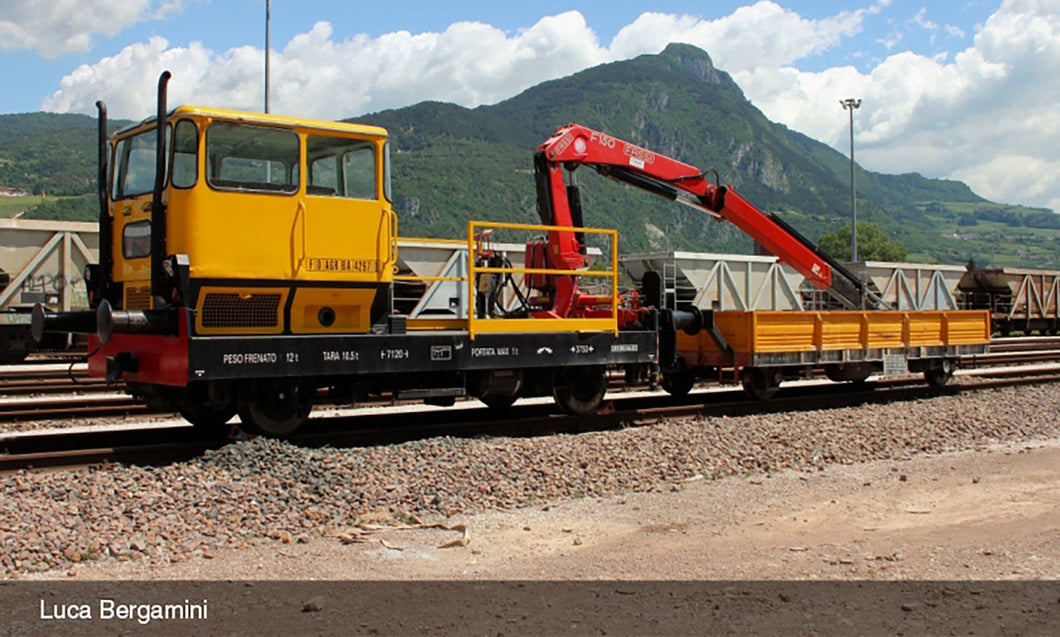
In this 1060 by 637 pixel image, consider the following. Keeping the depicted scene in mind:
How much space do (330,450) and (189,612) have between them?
365 cm

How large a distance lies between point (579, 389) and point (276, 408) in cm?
379

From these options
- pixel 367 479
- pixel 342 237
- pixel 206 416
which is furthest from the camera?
pixel 206 416

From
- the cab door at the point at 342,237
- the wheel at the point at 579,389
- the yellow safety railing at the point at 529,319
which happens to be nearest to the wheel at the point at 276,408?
the cab door at the point at 342,237

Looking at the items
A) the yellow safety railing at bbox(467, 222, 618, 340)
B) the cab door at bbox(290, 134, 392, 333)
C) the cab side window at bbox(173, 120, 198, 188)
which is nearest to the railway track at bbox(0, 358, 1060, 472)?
the yellow safety railing at bbox(467, 222, 618, 340)

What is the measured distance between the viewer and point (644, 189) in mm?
13328

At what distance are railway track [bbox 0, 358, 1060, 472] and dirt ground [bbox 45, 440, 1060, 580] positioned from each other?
264 cm

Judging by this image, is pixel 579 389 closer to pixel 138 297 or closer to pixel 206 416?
pixel 206 416

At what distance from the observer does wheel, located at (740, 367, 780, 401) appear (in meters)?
13.7

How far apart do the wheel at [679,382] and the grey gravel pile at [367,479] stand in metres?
2.50

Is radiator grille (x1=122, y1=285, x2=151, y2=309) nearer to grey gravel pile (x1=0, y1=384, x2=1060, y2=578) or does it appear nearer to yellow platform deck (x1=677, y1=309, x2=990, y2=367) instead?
grey gravel pile (x1=0, y1=384, x2=1060, y2=578)

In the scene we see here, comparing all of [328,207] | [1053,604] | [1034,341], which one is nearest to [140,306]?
[328,207]

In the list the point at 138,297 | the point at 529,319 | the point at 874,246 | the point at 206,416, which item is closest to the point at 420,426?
the point at 529,319

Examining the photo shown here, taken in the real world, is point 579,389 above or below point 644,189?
below

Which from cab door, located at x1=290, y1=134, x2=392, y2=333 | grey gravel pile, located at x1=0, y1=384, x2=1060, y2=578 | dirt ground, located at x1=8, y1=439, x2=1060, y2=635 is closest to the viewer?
dirt ground, located at x1=8, y1=439, x2=1060, y2=635
